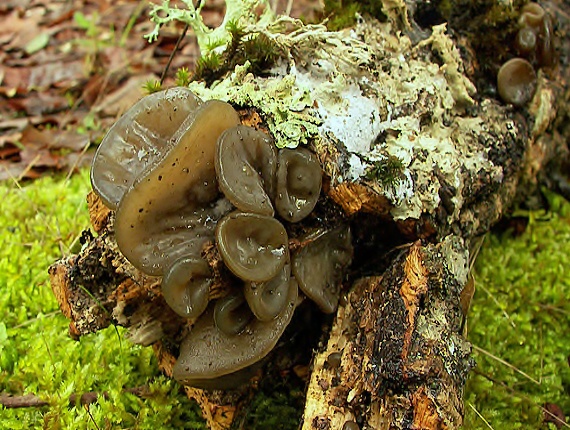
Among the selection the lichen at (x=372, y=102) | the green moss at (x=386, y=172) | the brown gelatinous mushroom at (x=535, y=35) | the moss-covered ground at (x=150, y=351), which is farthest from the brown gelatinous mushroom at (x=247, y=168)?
the brown gelatinous mushroom at (x=535, y=35)

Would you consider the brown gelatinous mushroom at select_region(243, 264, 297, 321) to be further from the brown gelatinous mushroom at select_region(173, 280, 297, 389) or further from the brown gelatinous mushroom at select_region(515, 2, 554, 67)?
the brown gelatinous mushroom at select_region(515, 2, 554, 67)

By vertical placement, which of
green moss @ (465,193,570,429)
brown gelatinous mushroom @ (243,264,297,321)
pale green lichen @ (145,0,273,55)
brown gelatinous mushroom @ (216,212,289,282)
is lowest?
green moss @ (465,193,570,429)

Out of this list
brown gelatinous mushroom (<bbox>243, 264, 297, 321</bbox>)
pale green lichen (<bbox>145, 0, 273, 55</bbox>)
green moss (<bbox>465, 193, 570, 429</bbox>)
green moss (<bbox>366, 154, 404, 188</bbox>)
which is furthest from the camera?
green moss (<bbox>465, 193, 570, 429</bbox>)

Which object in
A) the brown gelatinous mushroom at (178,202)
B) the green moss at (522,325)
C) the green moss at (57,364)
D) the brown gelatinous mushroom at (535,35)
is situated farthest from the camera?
the brown gelatinous mushroom at (535,35)

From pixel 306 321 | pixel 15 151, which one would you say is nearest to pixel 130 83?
pixel 15 151

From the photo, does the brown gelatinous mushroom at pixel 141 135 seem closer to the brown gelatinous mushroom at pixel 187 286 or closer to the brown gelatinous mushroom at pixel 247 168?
the brown gelatinous mushroom at pixel 247 168

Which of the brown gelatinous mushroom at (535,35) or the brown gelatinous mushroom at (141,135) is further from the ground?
the brown gelatinous mushroom at (141,135)

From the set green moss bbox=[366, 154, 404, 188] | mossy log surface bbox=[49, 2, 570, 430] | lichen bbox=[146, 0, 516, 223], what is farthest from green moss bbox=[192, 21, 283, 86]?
green moss bbox=[366, 154, 404, 188]
